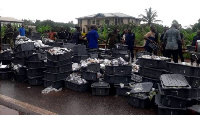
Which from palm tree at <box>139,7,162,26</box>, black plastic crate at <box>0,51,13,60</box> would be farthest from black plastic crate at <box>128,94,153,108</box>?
palm tree at <box>139,7,162,26</box>

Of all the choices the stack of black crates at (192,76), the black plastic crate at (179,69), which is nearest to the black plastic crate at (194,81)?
the stack of black crates at (192,76)

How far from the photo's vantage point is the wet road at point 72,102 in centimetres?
607

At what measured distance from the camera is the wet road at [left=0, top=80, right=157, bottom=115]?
607 cm

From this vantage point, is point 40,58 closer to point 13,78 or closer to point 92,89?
point 13,78

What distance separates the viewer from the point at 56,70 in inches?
320

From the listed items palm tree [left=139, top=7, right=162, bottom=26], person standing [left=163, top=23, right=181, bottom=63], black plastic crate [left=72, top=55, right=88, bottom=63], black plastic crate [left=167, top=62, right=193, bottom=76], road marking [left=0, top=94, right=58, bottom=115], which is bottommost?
road marking [left=0, top=94, right=58, bottom=115]

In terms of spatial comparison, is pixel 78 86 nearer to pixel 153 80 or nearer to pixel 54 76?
pixel 54 76

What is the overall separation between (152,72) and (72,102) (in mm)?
2659

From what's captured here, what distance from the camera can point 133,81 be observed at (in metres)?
7.77

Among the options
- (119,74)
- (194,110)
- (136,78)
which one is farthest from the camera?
(136,78)

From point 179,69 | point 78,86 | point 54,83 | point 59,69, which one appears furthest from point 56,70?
point 179,69

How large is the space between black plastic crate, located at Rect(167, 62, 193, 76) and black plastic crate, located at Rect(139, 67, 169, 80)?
29cm

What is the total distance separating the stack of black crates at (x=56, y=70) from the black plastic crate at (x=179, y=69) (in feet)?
12.3

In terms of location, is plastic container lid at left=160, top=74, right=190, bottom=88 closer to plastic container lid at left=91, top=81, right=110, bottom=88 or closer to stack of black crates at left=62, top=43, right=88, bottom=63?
plastic container lid at left=91, top=81, right=110, bottom=88
